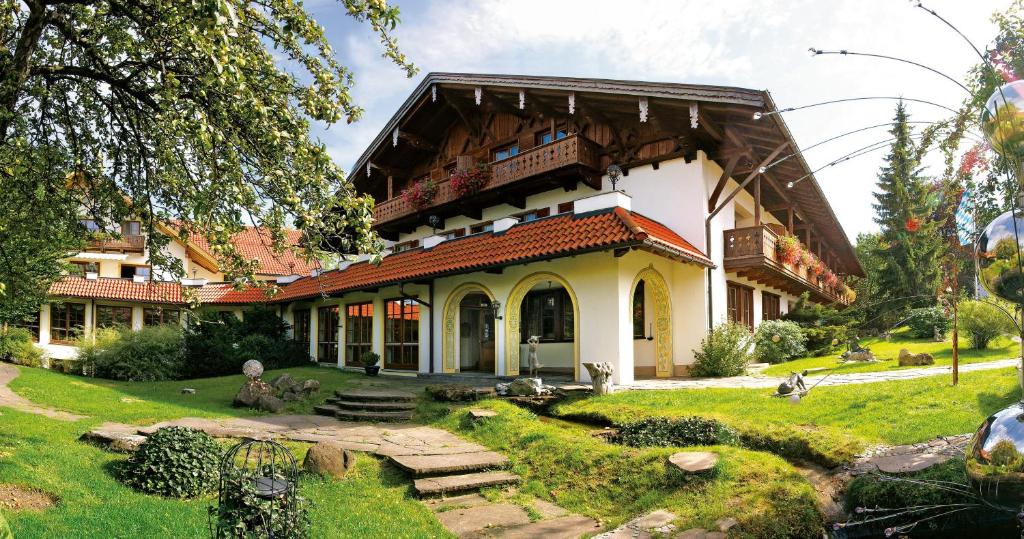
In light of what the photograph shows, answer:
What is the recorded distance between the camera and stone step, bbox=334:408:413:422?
36.0 feet

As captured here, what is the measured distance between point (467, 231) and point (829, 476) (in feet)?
47.4

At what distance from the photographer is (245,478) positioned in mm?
4238

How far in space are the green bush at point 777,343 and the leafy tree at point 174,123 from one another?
1376 centimetres

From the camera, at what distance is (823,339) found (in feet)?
58.2

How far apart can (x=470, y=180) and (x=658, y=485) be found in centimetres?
1285

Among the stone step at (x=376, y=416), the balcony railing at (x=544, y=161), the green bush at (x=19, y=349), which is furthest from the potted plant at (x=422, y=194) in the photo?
the green bush at (x=19, y=349)

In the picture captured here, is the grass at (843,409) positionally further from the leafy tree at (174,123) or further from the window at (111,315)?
the window at (111,315)

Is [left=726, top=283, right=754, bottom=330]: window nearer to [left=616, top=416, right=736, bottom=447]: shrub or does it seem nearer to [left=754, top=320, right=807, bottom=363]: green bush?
[left=754, top=320, right=807, bottom=363]: green bush

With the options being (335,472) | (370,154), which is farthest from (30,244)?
(370,154)

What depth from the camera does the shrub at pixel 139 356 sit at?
62.1 ft

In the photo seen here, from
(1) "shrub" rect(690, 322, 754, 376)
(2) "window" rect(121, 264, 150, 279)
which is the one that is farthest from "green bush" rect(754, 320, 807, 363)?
(2) "window" rect(121, 264, 150, 279)

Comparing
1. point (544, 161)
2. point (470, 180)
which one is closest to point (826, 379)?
point (544, 161)

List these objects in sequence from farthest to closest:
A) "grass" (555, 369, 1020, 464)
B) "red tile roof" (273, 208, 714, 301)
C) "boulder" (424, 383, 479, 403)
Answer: "red tile roof" (273, 208, 714, 301), "boulder" (424, 383, 479, 403), "grass" (555, 369, 1020, 464)

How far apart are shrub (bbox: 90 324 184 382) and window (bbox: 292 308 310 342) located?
4.07m
